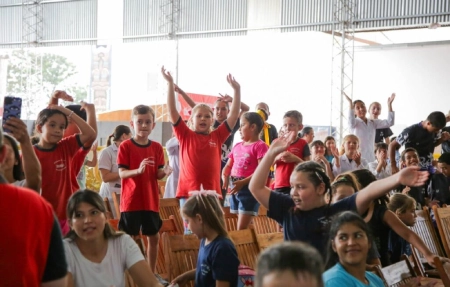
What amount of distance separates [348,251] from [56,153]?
2170mm

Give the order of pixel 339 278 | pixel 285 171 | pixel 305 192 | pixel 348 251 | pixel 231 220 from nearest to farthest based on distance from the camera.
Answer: pixel 339 278 < pixel 348 251 < pixel 305 192 < pixel 231 220 < pixel 285 171

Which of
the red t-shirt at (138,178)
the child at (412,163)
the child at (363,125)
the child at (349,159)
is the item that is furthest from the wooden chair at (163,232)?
the child at (363,125)

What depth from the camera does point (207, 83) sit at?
26750mm

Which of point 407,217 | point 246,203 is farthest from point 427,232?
point 246,203

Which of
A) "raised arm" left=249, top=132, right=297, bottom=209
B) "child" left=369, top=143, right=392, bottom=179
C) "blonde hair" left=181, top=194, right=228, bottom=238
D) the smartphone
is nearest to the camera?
the smartphone

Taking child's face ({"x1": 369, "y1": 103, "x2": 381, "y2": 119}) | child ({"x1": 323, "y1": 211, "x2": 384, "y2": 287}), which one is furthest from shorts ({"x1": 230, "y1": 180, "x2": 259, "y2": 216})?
child's face ({"x1": 369, "y1": 103, "x2": 381, "y2": 119})

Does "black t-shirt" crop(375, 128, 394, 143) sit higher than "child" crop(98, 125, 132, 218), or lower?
higher

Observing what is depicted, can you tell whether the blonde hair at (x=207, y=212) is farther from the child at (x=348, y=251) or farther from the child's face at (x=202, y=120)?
the child's face at (x=202, y=120)

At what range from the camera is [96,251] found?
11.2 feet

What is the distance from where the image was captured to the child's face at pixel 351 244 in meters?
3.11

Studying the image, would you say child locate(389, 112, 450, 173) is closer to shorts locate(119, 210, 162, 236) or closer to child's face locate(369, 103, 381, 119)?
child's face locate(369, 103, 381, 119)

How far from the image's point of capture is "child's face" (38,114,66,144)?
178 inches

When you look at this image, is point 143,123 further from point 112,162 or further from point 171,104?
point 112,162

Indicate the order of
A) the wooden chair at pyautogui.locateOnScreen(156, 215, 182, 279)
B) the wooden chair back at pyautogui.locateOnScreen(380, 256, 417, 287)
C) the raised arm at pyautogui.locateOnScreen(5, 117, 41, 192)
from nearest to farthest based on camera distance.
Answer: the raised arm at pyautogui.locateOnScreen(5, 117, 41, 192) < the wooden chair back at pyautogui.locateOnScreen(380, 256, 417, 287) < the wooden chair at pyautogui.locateOnScreen(156, 215, 182, 279)
